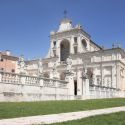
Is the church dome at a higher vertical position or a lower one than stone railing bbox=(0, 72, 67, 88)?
higher

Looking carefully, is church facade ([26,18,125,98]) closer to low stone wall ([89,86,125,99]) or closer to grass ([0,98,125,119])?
low stone wall ([89,86,125,99])

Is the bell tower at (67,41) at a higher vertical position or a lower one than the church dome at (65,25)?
lower

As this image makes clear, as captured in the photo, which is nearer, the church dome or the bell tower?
the bell tower

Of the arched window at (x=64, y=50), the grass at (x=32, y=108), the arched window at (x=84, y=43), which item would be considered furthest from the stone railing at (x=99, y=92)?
the arched window at (x=64, y=50)

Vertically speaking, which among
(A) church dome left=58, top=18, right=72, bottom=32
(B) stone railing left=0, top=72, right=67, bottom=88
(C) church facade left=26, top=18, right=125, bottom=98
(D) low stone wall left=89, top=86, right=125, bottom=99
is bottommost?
(D) low stone wall left=89, top=86, right=125, bottom=99

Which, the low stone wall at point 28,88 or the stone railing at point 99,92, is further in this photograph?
the stone railing at point 99,92

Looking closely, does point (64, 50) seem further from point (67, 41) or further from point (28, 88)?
point (28, 88)

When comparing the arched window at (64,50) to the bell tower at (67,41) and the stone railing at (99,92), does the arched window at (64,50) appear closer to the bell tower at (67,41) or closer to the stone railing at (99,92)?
the bell tower at (67,41)

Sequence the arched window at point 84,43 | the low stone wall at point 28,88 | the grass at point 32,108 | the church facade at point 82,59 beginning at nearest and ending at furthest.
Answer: the grass at point 32,108 < the low stone wall at point 28,88 < the church facade at point 82,59 < the arched window at point 84,43

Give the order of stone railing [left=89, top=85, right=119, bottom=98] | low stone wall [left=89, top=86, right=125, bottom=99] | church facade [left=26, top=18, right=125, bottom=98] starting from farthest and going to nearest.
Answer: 1. church facade [left=26, top=18, right=125, bottom=98]
2. stone railing [left=89, top=85, right=119, bottom=98]
3. low stone wall [left=89, top=86, right=125, bottom=99]

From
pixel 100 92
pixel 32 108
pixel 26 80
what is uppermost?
pixel 26 80

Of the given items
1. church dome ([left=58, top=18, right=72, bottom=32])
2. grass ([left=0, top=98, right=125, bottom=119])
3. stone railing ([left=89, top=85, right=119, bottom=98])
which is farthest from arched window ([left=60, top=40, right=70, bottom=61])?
grass ([left=0, top=98, right=125, bottom=119])

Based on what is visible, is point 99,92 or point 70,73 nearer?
point 70,73

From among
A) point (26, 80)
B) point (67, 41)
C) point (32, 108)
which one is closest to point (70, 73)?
point (26, 80)
